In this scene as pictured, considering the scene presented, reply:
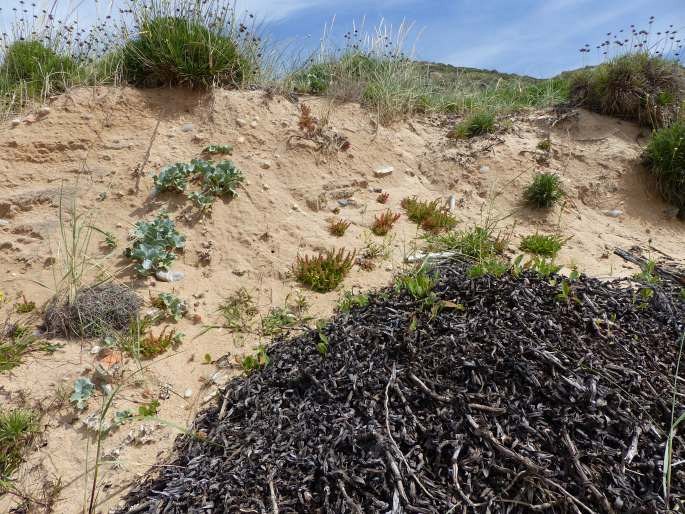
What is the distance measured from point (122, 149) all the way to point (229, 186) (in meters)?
1.79

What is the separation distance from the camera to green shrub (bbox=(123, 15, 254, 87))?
23.7ft

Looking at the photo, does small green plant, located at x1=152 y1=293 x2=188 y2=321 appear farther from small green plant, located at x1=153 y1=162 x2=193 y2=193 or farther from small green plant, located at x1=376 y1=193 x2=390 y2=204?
small green plant, located at x1=376 y1=193 x2=390 y2=204

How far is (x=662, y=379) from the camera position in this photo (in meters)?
3.31

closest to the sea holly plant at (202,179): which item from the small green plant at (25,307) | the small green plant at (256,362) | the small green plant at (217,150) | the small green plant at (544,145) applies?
the small green plant at (217,150)

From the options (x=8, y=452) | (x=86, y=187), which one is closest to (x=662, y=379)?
(x=8, y=452)

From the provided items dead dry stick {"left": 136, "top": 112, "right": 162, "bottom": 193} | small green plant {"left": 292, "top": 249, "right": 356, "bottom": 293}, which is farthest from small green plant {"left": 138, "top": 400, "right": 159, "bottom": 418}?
dead dry stick {"left": 136, "top": 112, "right": 162, "bottom": 193}

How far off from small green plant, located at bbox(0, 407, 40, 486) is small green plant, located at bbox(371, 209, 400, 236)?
4042 millimetres

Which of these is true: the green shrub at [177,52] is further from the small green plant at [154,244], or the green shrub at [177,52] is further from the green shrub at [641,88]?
the green shrub at [641,88]

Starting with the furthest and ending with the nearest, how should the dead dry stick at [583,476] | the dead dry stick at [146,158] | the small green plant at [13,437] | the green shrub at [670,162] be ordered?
the green shrub at [670,162] → the dead dry stick at [146,158] → the small green plant at [13,437] → the dead dry stick at [583,476]

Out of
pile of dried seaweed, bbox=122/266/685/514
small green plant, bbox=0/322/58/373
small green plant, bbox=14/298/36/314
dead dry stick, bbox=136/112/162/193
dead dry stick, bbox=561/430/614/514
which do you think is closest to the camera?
dead dry stick, bbox=561/430/614/514

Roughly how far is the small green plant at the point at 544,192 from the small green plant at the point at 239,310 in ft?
14.7

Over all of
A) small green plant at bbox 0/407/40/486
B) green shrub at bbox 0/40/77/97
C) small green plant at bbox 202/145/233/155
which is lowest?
small green plant at bbox 0/407/40/486

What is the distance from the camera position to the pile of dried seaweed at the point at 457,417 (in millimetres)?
2744

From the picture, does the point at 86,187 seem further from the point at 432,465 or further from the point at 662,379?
the point at 662,379
